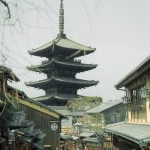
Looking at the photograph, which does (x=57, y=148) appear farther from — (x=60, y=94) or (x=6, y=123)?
(x=60, y=94)

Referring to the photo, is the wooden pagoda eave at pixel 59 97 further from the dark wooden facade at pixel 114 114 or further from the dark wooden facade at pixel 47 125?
the dark wooden facade at pixel 47 125

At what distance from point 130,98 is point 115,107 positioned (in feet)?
103

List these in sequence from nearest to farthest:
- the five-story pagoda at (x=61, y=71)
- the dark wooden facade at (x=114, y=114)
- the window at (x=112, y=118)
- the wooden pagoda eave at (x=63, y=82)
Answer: the dark wooden facade at (x=114, y=114), the window at (x=112, y=118), the wooden pagoda eave at (x=63, y=82), the five-story pagoda at (x=61, y=71)

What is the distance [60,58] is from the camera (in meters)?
61.6

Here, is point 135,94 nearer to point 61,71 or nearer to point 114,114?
point 114,114

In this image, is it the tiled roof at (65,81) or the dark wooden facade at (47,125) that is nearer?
the dark wooden facade at (47,125)

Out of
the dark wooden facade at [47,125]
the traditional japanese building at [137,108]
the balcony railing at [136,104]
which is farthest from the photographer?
the dark wooden facade at [47,125]

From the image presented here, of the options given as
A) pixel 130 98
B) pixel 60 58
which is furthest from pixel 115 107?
pixel 130 98

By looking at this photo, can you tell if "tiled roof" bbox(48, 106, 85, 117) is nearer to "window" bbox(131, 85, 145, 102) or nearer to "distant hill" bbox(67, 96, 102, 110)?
"distant hill" bbox(67, 96, 102, 110)

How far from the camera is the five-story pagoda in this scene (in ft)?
193

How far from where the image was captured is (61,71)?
6212 cm

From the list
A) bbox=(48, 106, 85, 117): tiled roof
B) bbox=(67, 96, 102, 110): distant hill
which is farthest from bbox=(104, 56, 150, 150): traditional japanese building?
bbox=(67, 96, 102, 110): distant hill

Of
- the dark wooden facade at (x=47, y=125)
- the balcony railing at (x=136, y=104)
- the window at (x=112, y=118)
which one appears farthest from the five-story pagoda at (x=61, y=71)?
the balcony railing at (x=136, y=104)

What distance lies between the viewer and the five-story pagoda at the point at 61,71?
2320 inches
